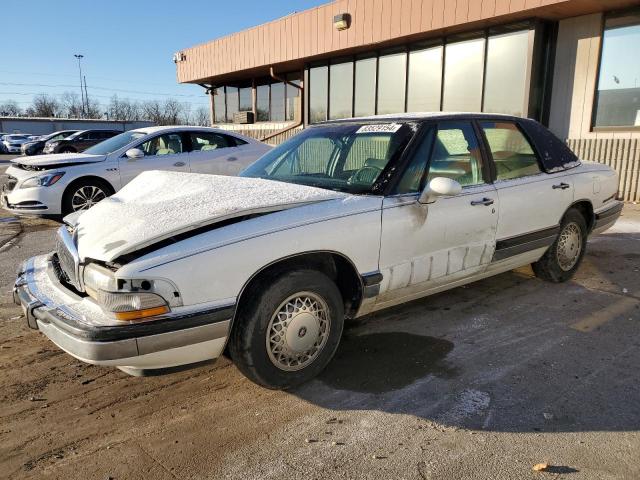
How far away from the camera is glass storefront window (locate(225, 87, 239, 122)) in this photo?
21.6 meters

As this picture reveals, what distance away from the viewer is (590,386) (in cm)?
305

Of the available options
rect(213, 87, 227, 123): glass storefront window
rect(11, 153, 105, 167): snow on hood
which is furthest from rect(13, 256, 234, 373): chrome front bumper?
rect(213, 87, 227, 123): glass storefront window

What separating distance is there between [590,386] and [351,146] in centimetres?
227

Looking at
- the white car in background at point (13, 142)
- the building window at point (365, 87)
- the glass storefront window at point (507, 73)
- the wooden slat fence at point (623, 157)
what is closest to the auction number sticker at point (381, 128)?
the wooden slat fence at point (623, 157)

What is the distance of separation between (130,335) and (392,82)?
12.5 metres

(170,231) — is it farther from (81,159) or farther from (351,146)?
(81,159)

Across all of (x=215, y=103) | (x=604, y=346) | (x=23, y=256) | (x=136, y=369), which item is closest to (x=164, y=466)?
(x=136, y=369)

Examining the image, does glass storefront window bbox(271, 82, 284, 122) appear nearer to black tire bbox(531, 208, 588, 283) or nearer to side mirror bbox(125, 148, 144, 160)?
side mirror bbox(125, 148, 144, 160)

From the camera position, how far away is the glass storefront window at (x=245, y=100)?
20.7 m

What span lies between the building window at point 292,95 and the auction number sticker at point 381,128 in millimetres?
14322

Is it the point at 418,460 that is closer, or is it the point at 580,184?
the point at 418,460

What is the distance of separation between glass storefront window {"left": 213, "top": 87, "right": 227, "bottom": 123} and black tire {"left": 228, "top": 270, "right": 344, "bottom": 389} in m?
20.6

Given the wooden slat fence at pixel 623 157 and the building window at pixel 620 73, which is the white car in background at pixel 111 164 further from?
the building window at pixel 620 73

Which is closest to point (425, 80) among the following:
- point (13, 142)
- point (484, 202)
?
point (484, 202)
